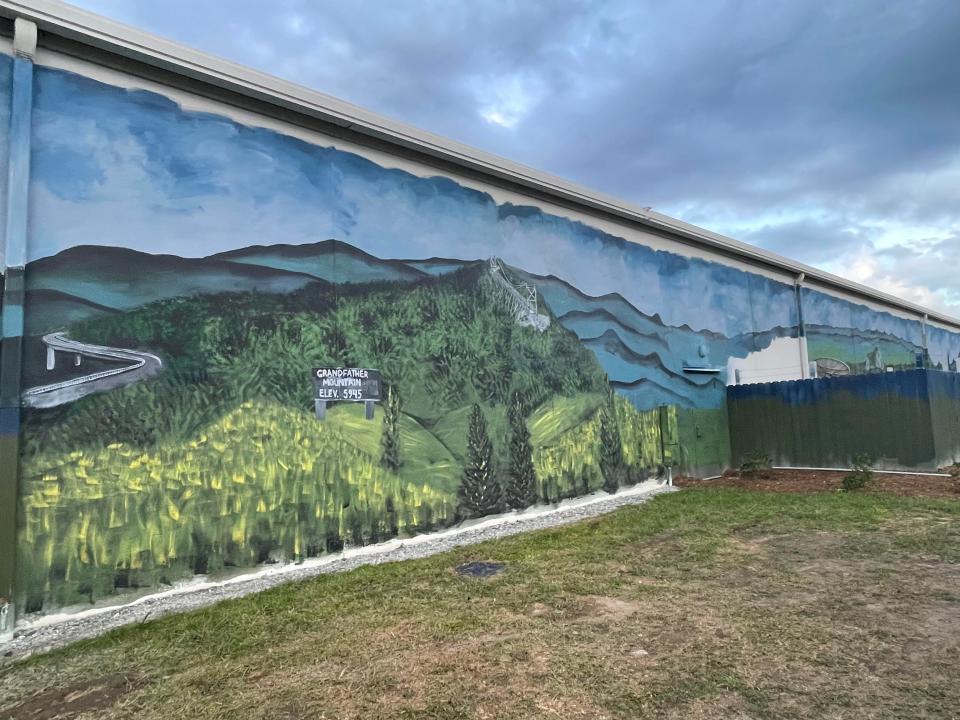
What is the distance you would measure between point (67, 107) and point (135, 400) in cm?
309

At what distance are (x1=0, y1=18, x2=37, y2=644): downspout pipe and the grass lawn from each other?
107 centimetres

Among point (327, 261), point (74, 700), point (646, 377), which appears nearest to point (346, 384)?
point (327, 261)

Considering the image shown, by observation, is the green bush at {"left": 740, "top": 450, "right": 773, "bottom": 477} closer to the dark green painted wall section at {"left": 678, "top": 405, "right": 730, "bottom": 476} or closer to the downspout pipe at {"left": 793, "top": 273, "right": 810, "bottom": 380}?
the dark green painted wall section at {"left": 678, "top": 405, "right": 730, "bottom": 476}

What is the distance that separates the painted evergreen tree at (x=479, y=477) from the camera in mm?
8773

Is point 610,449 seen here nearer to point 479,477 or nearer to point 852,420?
point 479,477

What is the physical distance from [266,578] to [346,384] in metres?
2.46

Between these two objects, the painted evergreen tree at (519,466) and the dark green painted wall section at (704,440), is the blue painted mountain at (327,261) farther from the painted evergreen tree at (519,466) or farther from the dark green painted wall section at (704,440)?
the dark green painted wall section at (704,440)

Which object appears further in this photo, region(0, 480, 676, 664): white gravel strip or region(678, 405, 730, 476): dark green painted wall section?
region(678, 405, 730, 476): dark green painted wall section

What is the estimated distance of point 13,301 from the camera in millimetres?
5406

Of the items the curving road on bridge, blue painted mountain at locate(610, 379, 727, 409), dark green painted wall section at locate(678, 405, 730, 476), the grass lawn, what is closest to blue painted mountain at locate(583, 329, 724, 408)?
blue painted mountain at locate(610, 379, 727, 409)

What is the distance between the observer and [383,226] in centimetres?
818

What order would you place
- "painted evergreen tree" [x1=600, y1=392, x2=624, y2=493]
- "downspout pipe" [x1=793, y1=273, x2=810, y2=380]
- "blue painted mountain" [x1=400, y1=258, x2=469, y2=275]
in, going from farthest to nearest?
"downspout pipe" [x1=793, y1=273, x2=810, y2=380] < "painted evergreen tree" [x1=600, y1=392, x2=624, y2=493] < "blue painted mountain" [x1=400, y1=258, x2=469, y2=275]

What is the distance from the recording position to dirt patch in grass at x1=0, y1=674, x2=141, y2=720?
381cm

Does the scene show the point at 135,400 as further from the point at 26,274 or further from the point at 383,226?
the point at 383,226
